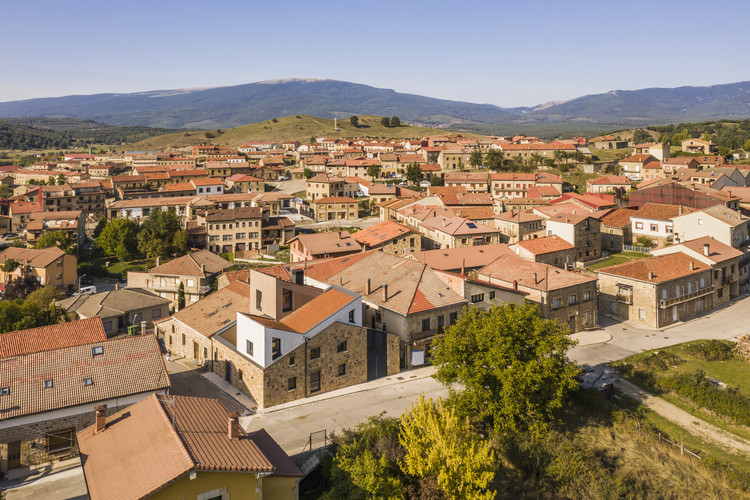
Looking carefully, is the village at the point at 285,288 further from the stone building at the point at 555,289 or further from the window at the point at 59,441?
the stone building at the point at 555,289

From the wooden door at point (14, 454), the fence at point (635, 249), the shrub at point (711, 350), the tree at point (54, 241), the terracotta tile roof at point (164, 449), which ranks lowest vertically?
the shrub at point (711, 350)

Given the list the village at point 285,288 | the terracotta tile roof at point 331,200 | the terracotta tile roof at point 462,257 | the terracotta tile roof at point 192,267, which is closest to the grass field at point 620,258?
the village at point 285,288

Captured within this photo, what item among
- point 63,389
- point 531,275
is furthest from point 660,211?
point 63,389

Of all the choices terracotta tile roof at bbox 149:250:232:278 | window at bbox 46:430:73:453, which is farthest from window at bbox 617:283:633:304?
window at bbox 46:430:73:453

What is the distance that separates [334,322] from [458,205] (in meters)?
58.4

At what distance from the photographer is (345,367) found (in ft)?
99.9

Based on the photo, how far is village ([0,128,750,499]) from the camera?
22.0 meters

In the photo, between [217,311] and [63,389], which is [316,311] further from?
[63,389]

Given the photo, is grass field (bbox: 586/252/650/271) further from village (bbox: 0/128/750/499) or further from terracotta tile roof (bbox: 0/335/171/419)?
terracotta tile roof (bbox: 0/335/171/419)

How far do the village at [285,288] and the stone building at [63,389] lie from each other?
0.07 metres

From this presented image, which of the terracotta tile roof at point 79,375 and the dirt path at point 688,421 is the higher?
the terracotta tile roof at point 79,375

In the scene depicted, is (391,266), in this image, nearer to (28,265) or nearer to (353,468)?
(353,468)

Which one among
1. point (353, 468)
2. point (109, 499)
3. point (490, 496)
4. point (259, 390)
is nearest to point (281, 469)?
point (353, 468)

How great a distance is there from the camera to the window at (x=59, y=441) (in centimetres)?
2273
